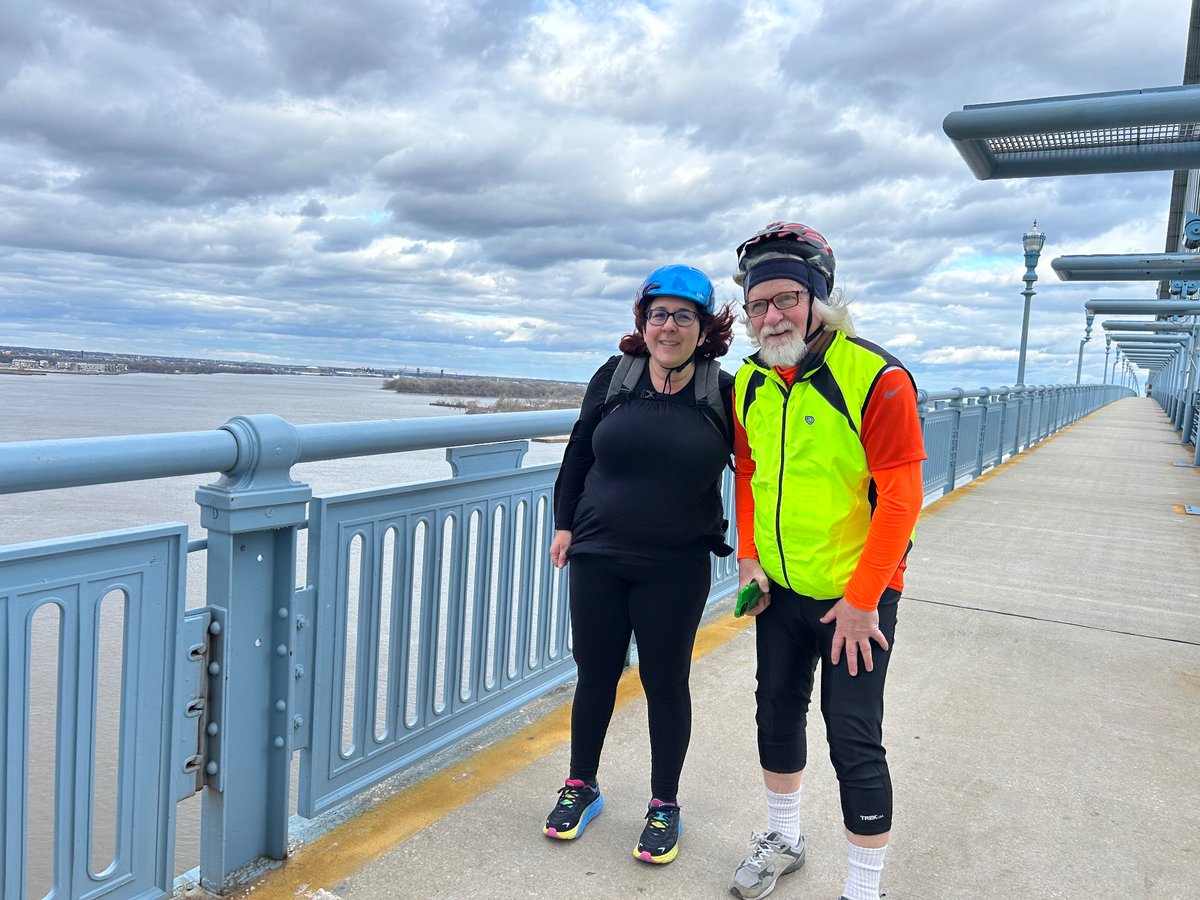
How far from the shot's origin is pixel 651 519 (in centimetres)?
257

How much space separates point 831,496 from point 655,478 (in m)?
0.54

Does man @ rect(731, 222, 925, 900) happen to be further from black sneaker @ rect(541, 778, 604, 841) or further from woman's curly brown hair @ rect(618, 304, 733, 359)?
black sneaker @ rect(541, 778, 604, 841)

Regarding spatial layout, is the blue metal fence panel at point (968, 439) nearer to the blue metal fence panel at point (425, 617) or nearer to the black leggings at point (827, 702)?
the blue metal fence panel at point (425, 617)

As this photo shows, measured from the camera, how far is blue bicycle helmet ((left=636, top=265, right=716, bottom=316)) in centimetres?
254

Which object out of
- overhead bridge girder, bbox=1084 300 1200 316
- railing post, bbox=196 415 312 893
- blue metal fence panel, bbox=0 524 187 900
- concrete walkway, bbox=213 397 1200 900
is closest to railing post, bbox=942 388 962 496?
concrete walkway, bbox=213 397 1200 900

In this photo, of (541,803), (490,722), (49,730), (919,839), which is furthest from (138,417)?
(919,839)

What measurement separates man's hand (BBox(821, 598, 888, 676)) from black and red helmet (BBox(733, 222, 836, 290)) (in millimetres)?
837

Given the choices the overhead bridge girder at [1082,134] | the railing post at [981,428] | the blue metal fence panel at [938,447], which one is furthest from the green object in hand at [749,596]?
the railing post at [981,428]

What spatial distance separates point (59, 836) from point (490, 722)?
1.65m

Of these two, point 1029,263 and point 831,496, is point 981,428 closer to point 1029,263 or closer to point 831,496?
point 1029,263

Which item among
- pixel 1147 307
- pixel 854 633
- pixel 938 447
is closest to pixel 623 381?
pixel 854 633

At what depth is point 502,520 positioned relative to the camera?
328 cm

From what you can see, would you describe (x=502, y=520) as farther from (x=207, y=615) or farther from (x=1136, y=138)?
(x=1136, y=138)

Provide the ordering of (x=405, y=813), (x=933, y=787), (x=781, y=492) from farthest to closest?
(x=933, y=787)
(x=405, y=813)
(x=781, y=492)
